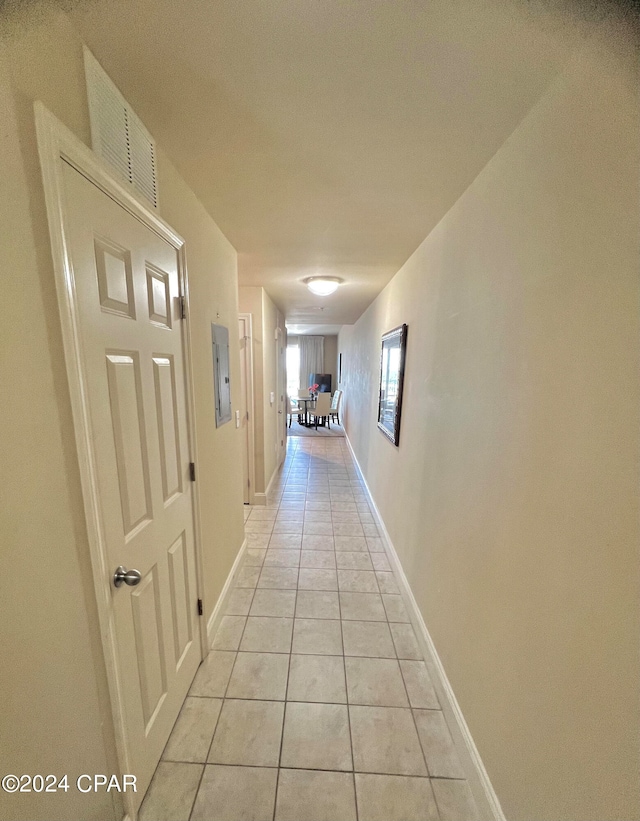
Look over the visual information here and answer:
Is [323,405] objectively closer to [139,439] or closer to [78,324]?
[139,439]

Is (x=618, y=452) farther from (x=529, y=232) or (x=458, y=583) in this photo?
(x=458, y=583)

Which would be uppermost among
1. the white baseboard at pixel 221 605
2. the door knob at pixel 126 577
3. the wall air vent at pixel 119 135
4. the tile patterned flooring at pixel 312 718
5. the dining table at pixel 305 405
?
the wall air vent at pixel 119 135

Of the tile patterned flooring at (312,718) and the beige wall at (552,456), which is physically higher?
the beige wall at (552,456)

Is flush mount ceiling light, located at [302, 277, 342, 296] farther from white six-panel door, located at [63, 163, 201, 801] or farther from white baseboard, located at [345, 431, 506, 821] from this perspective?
white baseboard, located at [345, 431, 506, 821]

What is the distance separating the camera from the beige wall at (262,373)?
10.4 ft

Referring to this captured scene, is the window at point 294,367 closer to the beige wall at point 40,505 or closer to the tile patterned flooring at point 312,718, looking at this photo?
the tile patterned flooring at point 312,718

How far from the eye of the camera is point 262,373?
333cm

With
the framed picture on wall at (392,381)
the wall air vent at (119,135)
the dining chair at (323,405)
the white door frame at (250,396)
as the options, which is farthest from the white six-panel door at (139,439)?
the dining chair at (323,405)

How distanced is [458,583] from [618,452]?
3.19ft

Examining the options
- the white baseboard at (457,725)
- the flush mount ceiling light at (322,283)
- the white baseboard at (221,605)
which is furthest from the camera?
the flush mount ceiling light at (322,283)

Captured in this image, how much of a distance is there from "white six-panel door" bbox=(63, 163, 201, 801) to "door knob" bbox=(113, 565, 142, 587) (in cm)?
2

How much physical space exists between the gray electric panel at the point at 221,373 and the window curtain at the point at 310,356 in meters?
7.21

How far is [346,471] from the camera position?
4.66m

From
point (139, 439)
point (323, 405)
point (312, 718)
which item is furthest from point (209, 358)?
point (323, 405)
